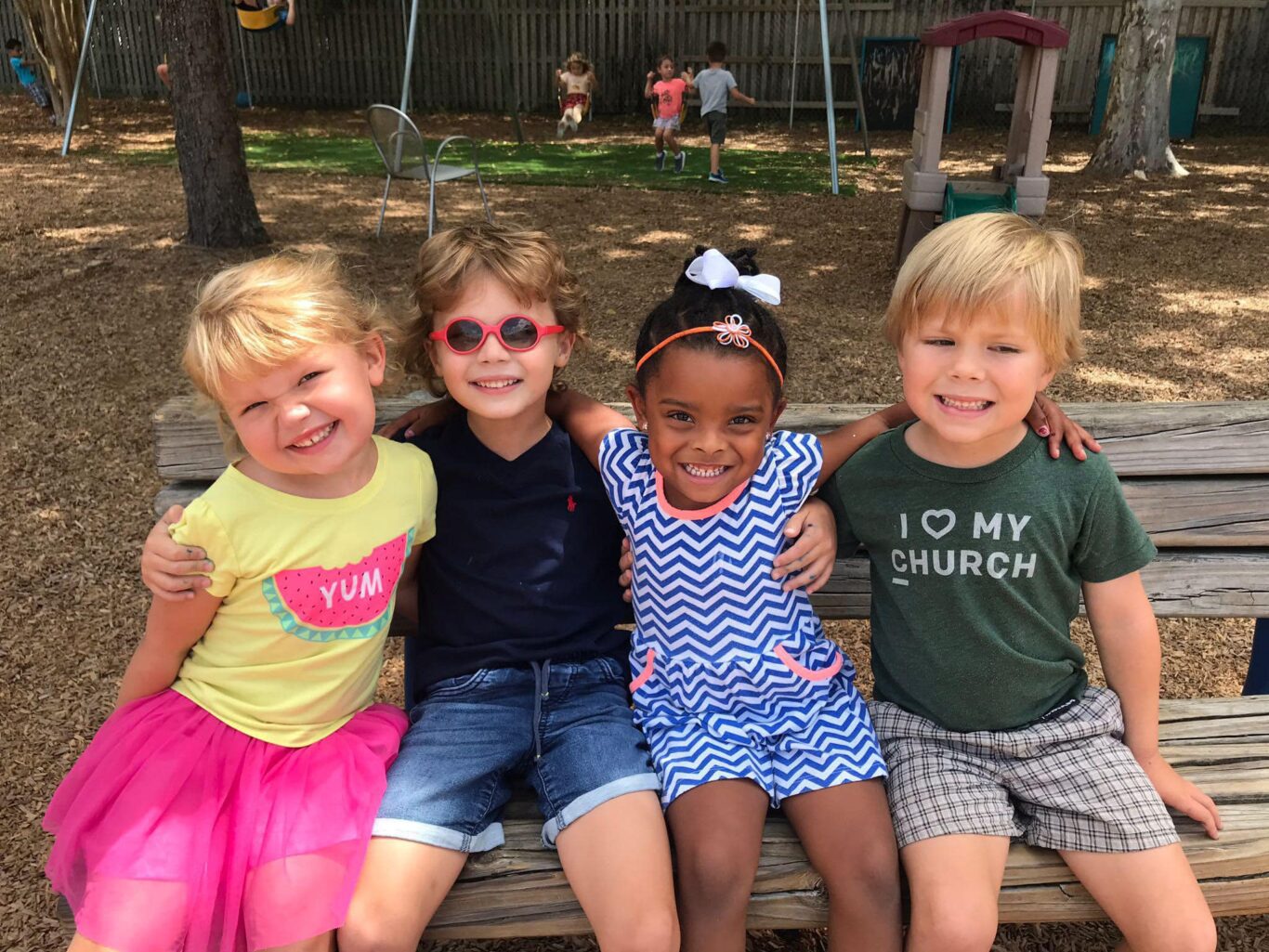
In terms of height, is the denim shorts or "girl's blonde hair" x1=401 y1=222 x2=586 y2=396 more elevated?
"girl's blonde hair" x1=401 y1=222 x2=586 y2=396

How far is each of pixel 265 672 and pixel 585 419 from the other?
0.80m

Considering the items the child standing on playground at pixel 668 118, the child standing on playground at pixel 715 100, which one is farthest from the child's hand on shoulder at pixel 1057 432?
the child standing on playground at pixel 668 118

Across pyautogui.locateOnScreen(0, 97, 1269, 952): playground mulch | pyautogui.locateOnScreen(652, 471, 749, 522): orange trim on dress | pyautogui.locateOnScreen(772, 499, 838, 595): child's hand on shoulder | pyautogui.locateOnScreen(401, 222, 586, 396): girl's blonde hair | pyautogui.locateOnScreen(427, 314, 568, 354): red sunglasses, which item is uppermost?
pyautogui.locateOnScreen(401, 222, 586, 396): girl's blonde hair

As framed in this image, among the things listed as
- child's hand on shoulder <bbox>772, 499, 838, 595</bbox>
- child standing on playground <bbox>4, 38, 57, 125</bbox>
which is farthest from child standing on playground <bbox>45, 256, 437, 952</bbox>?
child standing on playground <bbox>4, 38, 57, 125</bbox>

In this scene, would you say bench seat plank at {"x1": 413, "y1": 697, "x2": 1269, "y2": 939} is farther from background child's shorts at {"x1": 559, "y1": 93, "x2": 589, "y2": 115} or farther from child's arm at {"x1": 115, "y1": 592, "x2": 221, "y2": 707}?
background child's shorts at {"x1": 559, "y1": 93, "x2": 589, "y2": 115}

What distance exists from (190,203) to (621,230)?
3.19 metres

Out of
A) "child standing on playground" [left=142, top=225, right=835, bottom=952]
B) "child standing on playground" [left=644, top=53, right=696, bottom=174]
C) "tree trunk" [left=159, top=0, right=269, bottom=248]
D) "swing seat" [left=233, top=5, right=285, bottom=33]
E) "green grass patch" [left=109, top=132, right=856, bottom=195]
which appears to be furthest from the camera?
"swing seat" [left=233, top=5, right=285, bottom=33]

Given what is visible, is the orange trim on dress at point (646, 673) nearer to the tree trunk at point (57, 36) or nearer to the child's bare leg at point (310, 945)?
the child's bare leg at point (310, 945)

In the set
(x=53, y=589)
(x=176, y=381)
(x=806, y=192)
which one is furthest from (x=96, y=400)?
(x=806, y=192)

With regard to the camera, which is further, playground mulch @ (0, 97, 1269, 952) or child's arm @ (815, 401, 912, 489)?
playground mulch @ (0, 97, 1269, 952)

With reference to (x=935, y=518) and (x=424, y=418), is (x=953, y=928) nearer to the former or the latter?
(x=935, y=518)

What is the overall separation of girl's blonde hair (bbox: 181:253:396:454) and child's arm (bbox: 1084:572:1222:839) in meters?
1.50

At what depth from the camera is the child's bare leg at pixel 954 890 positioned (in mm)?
1729

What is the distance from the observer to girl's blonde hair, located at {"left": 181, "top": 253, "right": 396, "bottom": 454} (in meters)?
1.85
